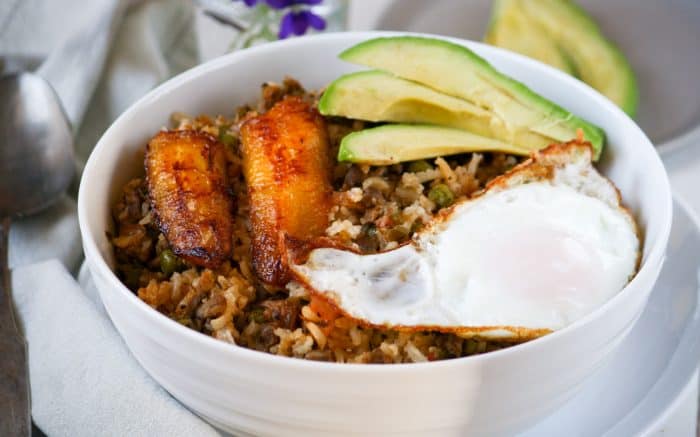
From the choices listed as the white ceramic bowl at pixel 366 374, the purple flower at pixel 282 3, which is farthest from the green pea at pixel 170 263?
the purple flower at pixel 282 3

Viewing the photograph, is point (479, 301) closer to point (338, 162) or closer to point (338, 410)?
point (338, 410)

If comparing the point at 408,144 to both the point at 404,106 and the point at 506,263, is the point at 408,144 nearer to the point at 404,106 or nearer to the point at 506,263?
the point at 404,106

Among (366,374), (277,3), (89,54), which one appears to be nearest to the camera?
(366,374)

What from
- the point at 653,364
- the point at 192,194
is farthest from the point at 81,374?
the point at 653,364

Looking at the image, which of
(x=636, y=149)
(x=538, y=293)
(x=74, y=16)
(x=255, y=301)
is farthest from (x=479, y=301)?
(x=74, y=16)

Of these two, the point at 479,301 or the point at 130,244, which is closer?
the point at 479,301

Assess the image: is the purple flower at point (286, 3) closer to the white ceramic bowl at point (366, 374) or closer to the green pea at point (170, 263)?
Result: the white ceramic bowl at point (366, 374)

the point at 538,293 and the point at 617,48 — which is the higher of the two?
the point at 538,293

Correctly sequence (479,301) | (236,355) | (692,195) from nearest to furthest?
(236,355), (479,301), (692,195)
